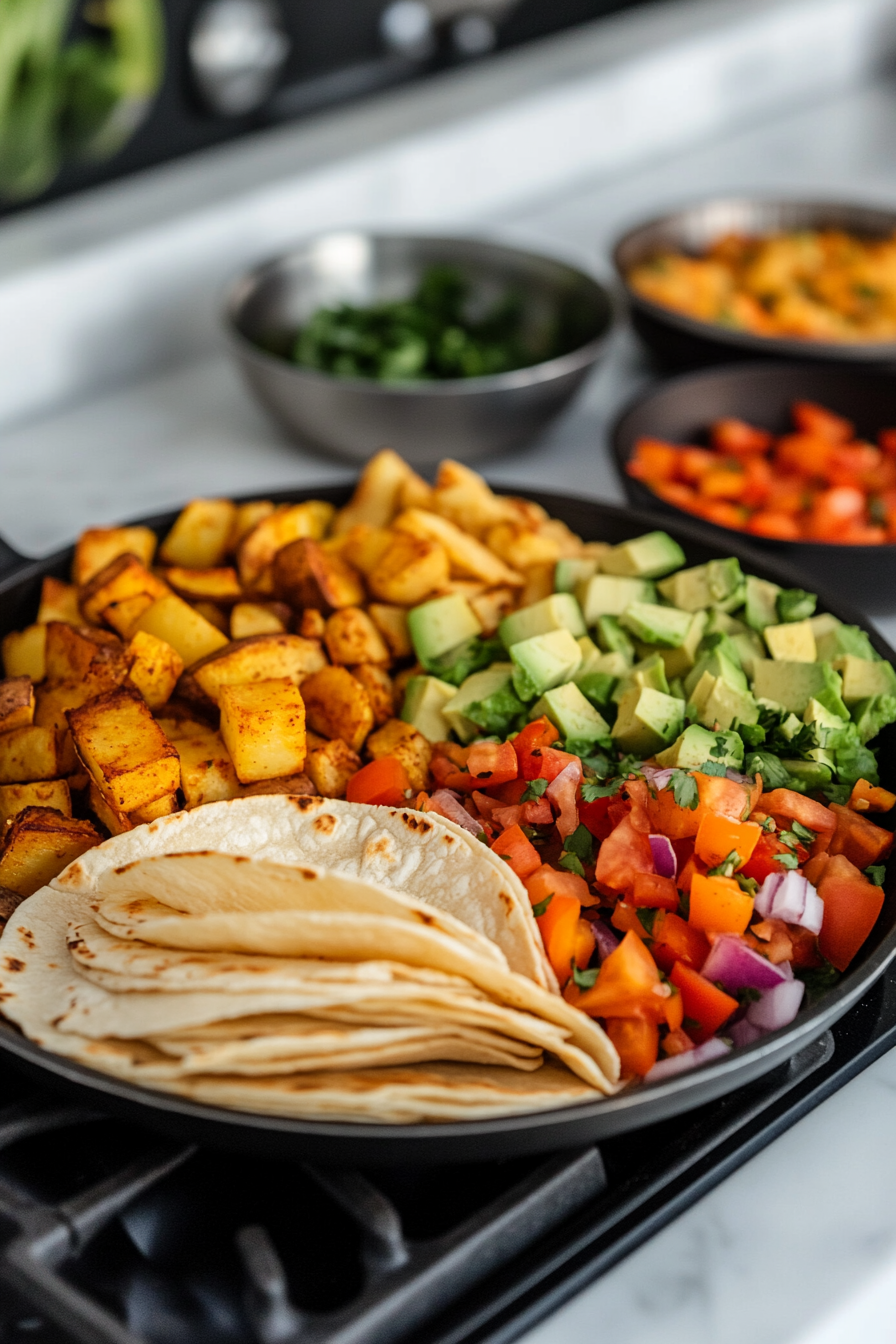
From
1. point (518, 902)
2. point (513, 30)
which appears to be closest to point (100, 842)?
point (518, 902)

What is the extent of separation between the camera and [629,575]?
1.93 m

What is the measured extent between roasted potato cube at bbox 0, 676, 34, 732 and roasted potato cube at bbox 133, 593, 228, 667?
0.62 feet

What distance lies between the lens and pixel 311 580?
1.85 metres

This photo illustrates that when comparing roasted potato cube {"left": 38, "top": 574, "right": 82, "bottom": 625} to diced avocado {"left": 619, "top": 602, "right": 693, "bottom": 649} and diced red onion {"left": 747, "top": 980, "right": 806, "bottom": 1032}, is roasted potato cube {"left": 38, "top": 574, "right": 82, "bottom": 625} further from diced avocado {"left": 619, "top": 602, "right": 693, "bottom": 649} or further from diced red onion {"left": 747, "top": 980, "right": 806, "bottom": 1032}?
diced red onion {"left": 747, "top": 980, "right": 806, "bottom": 1032}

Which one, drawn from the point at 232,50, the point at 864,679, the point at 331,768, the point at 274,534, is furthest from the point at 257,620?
the point at 232,50

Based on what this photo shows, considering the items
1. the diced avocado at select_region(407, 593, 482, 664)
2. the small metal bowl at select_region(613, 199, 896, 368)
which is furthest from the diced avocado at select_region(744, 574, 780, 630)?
the small metal bowl at select_region(613, 199, 896, 368)

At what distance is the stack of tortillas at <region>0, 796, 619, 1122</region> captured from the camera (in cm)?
116

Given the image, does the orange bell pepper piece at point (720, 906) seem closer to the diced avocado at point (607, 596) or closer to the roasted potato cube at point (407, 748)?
the roasted potato cube at point (407, 748)

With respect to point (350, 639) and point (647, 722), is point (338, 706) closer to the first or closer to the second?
point (350, 639)

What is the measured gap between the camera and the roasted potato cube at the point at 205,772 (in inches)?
62.6

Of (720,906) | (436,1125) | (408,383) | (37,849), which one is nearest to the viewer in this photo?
(436,1125)

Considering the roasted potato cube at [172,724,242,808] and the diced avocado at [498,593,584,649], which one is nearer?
the roasted potato cube at [172,724,242,808]

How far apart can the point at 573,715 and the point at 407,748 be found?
0.21 m

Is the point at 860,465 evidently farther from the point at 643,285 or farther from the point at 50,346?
the point at 50,346
